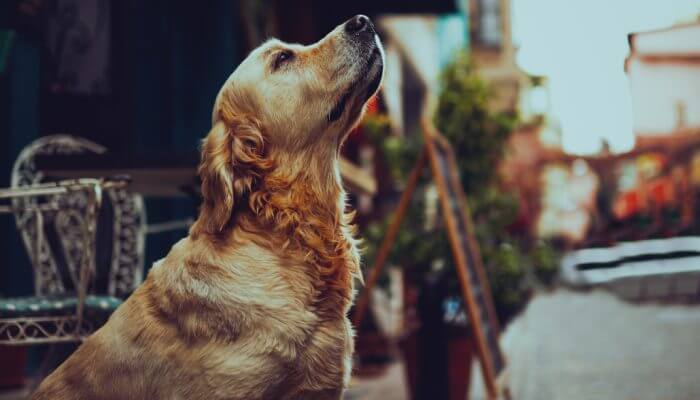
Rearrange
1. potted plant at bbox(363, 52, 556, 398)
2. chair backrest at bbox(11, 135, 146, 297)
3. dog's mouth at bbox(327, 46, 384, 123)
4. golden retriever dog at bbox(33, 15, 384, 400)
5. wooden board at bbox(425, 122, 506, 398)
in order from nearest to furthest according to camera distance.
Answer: golden retriever dog at bbox(33, 15, 384, 400)
dog's mouth at bbox(327, 46, 384, 123)
chair backrest at bbox(11, 135, 146, 297)
wooden board at bbox(425, 122, 506, 398)
potted plant at bbox(363, 52, 556, 398)

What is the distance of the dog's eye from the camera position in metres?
2.57

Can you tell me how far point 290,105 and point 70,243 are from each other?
208 cm

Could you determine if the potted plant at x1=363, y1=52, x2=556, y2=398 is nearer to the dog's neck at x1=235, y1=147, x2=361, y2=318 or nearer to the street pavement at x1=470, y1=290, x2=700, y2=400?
the street pavement at x1=470, y1=290, x2=700, y2=400

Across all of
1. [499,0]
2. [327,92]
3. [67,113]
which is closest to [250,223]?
[327,92]

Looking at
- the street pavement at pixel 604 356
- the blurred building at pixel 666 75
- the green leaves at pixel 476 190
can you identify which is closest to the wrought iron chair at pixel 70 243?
the green leaves at pixel 476 190

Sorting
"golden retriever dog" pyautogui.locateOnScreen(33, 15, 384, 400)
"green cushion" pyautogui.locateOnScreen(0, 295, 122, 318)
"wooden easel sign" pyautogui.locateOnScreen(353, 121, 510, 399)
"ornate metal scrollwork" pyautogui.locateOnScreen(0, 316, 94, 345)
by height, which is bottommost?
"wooden easel sign" pyautogui.locateOnScreen(353, 121, 510, 399)

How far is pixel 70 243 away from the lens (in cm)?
404

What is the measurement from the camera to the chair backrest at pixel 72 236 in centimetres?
376

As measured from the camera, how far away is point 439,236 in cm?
586

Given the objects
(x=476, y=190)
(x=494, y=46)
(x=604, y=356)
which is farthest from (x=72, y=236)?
(x=494, y=46)

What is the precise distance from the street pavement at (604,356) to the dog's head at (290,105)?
11.3 ft

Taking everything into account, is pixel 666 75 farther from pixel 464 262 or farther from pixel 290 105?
pixel 290 105

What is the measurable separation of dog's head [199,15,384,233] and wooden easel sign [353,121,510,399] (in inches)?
81.7

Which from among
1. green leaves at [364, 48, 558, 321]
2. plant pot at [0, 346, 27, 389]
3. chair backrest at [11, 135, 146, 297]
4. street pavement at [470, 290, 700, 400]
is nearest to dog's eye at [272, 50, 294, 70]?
chair backrest at [11, 135, 146, 297]
